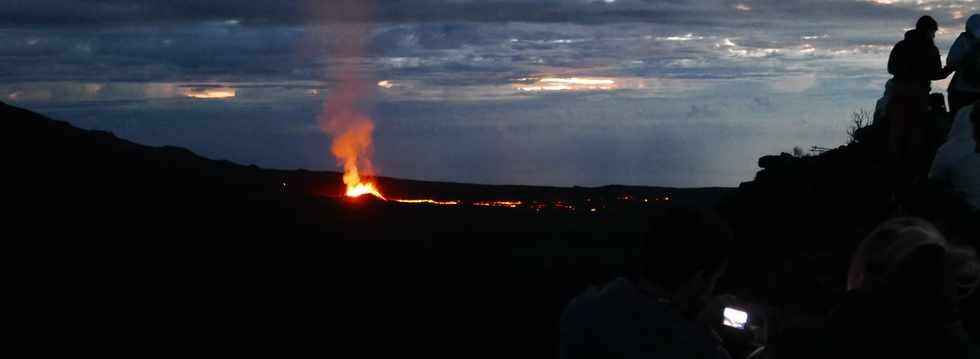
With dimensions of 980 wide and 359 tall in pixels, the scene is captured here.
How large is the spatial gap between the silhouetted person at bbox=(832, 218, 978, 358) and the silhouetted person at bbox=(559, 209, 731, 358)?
1.53 feet

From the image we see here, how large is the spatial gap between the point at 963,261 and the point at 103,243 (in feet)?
43.2

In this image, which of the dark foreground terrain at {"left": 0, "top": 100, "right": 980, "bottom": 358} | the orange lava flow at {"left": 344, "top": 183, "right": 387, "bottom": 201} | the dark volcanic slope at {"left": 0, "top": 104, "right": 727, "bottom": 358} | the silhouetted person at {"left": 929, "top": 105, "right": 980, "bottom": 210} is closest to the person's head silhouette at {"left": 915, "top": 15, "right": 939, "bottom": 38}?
the dark foreground terrain at {"left": 0, "top": 100, "right": 980, "bottom": 358}

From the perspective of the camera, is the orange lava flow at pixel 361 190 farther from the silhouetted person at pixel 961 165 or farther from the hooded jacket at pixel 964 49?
the silhouetted person at pixel 961 165

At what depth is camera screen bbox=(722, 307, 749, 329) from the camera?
373cm

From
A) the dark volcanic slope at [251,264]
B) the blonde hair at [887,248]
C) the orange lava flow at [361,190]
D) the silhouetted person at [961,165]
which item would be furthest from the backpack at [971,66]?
the orange lava flow at [361,190]

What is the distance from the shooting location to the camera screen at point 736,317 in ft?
12.2

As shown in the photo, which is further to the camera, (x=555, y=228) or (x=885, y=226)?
(x=555, y=228)

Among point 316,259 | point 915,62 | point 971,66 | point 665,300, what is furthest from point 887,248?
point 316,259

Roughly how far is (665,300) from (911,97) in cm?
892

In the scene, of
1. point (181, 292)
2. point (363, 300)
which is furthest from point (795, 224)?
point (181, 292)

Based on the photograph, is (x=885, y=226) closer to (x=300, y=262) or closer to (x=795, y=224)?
(x=795, y=224)

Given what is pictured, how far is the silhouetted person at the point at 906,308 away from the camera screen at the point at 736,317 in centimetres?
39

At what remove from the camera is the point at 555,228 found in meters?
22.8

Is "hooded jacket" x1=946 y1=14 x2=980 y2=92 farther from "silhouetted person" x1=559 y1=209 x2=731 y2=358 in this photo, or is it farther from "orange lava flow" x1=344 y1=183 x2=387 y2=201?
"orange lava flow" x1=344 y1=183 x2=387 y2=201
